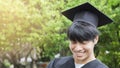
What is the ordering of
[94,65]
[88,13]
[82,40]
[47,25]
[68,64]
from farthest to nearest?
[47,25] < [88,13] < [68,64] < [94,65] < [82,40]

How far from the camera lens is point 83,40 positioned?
10.3ft

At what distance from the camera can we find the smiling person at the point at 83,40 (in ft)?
10.4

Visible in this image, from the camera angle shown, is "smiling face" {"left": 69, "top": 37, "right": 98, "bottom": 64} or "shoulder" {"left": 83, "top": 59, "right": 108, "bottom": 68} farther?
"shoulder" {"left": 83, "top": 59, "right": 108, "bottom": 68}

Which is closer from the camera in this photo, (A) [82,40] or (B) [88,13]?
(A) [82,40]

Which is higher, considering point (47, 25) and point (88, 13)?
point (88, 13)

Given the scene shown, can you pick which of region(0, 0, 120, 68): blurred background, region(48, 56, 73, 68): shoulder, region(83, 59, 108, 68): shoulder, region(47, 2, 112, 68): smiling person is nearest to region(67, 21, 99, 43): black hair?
region(47, 2, 112, 68): smiling person

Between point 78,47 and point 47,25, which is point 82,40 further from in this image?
point 47,25

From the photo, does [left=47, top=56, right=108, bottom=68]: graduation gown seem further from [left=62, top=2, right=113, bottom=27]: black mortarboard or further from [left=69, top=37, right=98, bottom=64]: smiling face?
[left=62, top=2, right=113, bottom=27]: black mortarboard

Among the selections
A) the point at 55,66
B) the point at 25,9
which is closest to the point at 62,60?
the point at 55,66

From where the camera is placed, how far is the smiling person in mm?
3168

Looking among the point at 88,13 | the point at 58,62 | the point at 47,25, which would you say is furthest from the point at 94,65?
the point at 47,25

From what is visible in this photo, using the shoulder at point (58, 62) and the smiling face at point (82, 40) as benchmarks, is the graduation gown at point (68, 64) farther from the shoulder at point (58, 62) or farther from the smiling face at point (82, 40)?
the smiling face at point (82, 40)

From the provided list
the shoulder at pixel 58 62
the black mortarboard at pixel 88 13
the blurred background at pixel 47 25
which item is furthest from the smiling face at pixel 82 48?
the blurred background at pixel 47 25

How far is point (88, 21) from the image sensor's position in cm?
348
